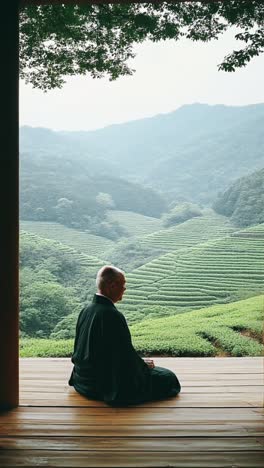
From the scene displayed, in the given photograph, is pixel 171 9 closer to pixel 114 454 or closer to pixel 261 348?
pixel 114 454

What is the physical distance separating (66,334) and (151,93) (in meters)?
6.92

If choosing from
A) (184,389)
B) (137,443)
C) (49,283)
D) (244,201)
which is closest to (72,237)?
(49,283)

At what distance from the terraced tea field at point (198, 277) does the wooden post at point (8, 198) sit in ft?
24.7

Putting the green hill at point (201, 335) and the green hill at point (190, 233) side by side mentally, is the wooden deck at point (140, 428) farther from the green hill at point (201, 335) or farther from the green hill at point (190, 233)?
the green hill at point (190, 233)

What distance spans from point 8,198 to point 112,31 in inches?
95.9

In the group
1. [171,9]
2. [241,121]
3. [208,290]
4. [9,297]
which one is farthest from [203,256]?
[9,297]

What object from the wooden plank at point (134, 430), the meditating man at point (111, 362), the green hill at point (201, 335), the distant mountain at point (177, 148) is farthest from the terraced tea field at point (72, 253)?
the wooden plank at point (134, 430)

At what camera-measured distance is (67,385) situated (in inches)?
174

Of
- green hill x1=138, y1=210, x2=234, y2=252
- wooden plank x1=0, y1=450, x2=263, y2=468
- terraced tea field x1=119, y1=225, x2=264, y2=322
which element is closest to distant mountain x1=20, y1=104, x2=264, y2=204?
green hill x1=138, y1=210, x2=234, y2=252

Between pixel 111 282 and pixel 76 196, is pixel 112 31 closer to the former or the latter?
pixel 111 282

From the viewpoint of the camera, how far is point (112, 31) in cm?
536

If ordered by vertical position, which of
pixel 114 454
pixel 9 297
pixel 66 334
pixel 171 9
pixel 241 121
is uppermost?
pixel 241 121

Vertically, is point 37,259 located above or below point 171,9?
below

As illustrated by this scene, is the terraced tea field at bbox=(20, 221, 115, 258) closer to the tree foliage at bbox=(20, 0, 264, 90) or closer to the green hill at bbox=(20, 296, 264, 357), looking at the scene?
the green hill at bbox=(20, 296, 264, 357)
